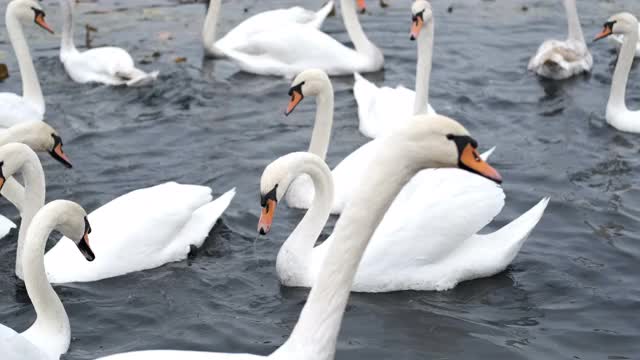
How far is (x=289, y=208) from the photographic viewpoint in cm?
980

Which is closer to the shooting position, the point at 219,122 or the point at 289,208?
the point at 289,208

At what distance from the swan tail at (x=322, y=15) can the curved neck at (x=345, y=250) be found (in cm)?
1028

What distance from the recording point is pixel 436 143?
4.88 m

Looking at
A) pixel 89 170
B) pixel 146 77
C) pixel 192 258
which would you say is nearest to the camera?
pixel 192 258

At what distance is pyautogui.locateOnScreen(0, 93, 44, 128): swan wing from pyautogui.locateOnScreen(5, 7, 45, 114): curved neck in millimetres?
333

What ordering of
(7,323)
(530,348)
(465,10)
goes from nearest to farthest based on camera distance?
1. (530,348)
2. (7,323)
3. (465,10)

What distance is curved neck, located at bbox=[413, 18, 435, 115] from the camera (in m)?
10.7

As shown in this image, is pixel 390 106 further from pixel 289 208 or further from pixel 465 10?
pixel 465 10

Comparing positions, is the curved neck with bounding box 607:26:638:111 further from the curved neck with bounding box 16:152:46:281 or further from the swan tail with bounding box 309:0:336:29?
the curved neck with bounding box 16:152:46:281

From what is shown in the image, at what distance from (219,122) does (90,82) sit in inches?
85.2

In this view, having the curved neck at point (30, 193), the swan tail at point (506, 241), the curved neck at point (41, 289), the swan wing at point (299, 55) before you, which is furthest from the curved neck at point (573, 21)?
the curved neck at point (41, 289)

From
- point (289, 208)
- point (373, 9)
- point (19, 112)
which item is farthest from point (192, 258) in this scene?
point (373, 9)

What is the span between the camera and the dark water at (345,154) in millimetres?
7492

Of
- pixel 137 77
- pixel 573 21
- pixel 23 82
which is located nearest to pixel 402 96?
pixel 573 21
